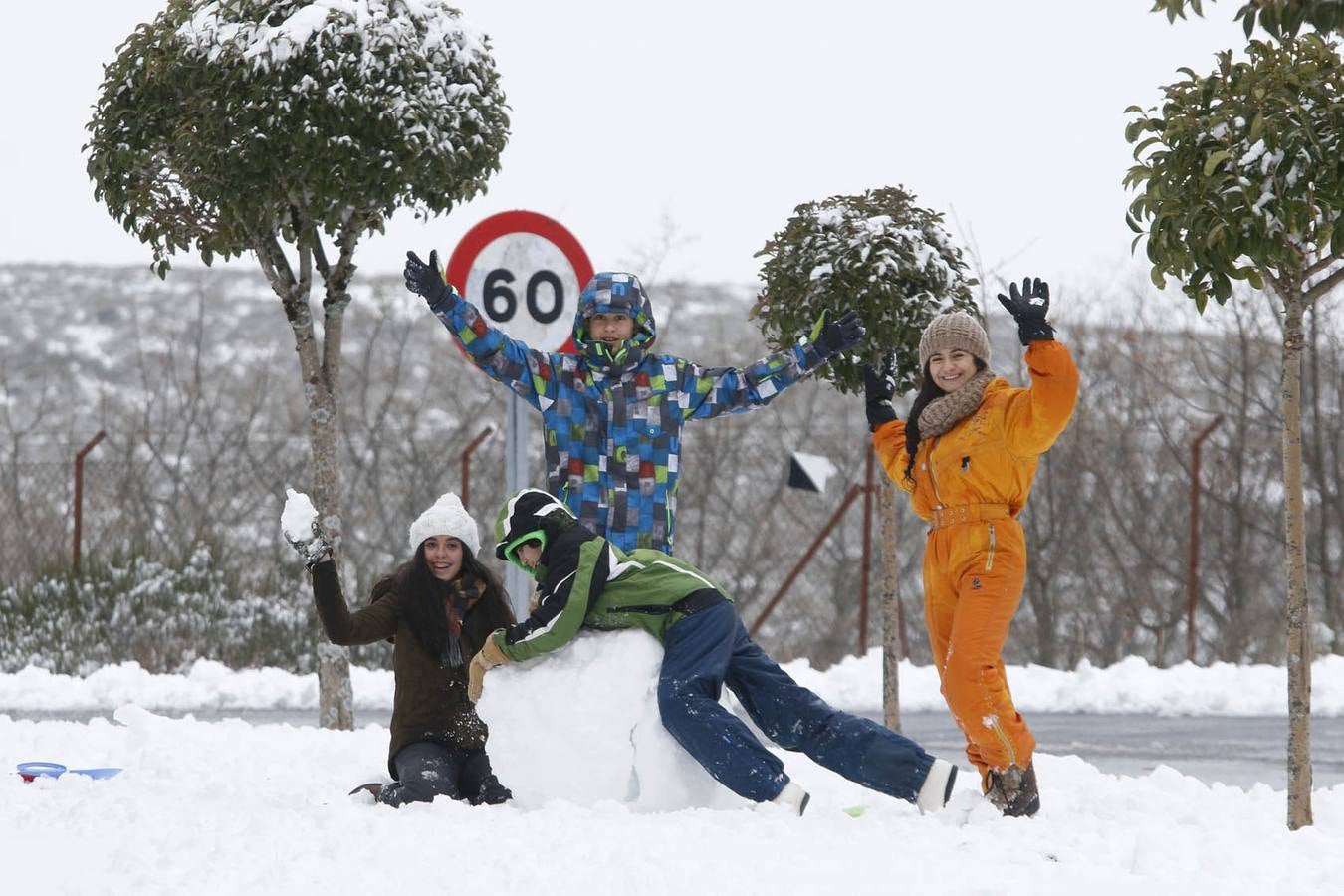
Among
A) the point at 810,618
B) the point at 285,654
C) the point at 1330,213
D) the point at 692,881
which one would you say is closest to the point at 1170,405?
the point at 810,618

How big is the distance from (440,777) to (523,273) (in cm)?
239

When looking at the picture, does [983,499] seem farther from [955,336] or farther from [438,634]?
[438,634]

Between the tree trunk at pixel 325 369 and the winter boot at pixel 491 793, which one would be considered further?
the tree trunk at pixel 325 369

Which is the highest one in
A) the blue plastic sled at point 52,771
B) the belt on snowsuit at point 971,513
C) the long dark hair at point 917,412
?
the long dark hair at point 917,412

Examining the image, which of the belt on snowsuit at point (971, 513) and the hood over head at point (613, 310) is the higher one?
the hood over head at point (613, 310)

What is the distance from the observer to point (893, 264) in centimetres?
679

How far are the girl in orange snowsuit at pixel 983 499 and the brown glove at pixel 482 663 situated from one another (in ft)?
4.59

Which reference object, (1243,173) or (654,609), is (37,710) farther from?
(1243,173)

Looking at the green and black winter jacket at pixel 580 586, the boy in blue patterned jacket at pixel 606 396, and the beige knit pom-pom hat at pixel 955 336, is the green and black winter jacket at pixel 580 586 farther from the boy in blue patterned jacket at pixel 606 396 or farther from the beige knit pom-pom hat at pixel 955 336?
the beige knit pom-pom hat at pixel 955 336

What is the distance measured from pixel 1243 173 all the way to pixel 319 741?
4411 millimetres

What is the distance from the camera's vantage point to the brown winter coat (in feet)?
19.3

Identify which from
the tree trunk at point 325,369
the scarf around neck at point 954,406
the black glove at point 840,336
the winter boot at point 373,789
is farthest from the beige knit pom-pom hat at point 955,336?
the tree trunk at point 325,369

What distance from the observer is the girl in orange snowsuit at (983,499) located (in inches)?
206

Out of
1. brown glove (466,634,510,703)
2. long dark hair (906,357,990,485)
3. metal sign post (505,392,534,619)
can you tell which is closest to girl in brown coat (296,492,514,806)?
brown glove (466,634,510,703)
